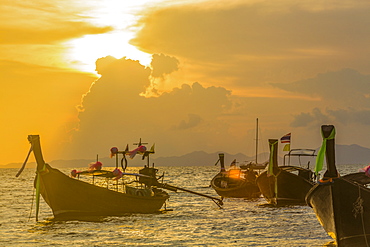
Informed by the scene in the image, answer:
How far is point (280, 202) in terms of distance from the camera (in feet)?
160

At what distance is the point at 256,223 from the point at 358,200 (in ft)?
58.3

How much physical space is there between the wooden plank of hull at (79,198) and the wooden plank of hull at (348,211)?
2188cm

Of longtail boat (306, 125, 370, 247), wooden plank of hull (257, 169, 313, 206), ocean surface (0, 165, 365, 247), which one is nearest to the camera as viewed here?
longtail boat (306, 125, 370, 247)

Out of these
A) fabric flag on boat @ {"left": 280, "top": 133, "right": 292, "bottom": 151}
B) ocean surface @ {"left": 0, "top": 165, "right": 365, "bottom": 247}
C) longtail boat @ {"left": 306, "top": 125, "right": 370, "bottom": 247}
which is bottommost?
ocean surface @ {"left": 0, "top": 165, "right": 365, "bottom": 247}

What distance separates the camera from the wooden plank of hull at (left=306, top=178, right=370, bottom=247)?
22547 mm

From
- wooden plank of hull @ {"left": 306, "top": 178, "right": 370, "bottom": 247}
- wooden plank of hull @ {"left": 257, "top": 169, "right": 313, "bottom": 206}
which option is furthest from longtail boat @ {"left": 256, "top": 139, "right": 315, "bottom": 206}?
wooden plank of hull @ {"left": 306, "top": 178, "right": 370, "bottom": 247}

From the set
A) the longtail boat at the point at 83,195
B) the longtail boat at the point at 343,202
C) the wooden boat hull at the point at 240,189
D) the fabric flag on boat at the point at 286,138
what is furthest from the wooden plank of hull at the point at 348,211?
the wooden boat hull at the point at 240,189

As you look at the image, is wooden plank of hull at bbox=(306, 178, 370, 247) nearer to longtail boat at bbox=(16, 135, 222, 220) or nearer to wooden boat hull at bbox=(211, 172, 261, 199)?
longtail boat at bbox=(16, 135, 222, 220)

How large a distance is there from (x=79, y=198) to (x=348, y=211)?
23236 mm

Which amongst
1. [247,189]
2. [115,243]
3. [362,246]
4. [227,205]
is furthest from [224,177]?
[362,246]

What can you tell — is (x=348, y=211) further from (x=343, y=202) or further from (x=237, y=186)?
(x=237, y=186)

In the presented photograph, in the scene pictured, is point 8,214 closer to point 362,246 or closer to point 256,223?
point 256,223

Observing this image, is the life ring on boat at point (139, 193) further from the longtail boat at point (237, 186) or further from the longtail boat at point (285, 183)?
the longtail boat at point (237, 186)

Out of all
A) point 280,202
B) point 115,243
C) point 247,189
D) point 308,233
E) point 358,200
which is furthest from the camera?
point 247,189
